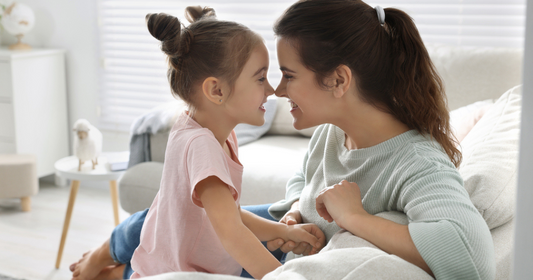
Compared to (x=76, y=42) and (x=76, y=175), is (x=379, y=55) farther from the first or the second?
(x=76, y=42)

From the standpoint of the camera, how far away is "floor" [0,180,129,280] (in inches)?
89.0

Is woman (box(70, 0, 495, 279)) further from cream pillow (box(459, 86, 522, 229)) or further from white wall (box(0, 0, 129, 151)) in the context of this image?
white wall (box(0, 0, 129, 151))

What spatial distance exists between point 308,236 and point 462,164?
361 millimetres

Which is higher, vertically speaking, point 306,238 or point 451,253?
point 451,253

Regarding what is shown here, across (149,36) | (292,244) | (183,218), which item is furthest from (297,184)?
(149,36)

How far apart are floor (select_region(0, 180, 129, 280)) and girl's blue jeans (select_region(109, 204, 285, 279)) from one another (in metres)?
0.97

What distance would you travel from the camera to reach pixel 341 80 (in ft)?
3.18

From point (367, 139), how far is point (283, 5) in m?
2.14

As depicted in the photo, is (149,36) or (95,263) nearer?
(95,263)

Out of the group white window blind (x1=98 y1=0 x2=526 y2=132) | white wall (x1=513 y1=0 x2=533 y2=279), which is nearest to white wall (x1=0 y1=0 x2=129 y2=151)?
white window blind (x1=98 y1=0 x2=526 y2=132)

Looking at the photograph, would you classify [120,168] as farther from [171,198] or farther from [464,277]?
[464,277]

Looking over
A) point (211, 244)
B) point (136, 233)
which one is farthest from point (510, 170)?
point (136, 233)

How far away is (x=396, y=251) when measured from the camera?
74 cm

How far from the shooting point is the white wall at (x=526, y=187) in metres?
0.32
